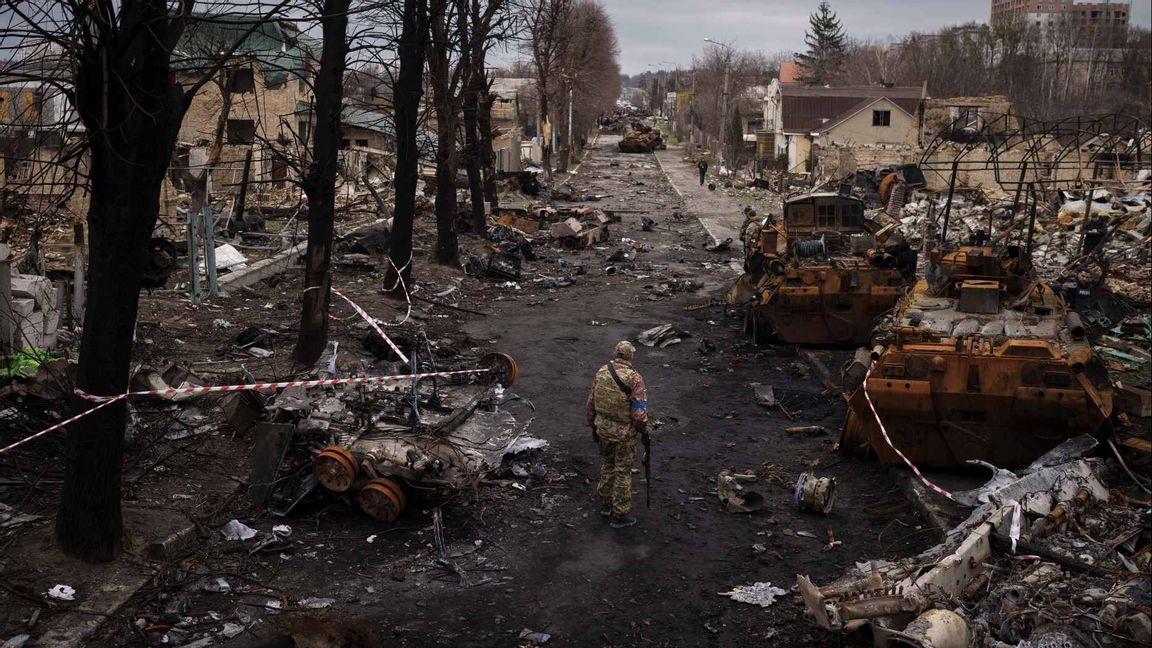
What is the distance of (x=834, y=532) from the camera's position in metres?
8.62

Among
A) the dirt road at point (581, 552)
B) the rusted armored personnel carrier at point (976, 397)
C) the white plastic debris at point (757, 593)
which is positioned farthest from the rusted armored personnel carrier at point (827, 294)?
the white plastic debris at point (757, 593)

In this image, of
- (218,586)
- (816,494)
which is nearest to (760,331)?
(816,494)

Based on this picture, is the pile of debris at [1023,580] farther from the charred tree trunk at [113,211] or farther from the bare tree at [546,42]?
the bare tree at [546,42]

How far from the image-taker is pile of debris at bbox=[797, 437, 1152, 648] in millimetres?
5809

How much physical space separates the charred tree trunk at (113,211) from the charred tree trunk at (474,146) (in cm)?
1794

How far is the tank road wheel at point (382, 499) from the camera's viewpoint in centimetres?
824

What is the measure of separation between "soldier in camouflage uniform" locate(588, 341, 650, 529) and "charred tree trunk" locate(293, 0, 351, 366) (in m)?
4.76

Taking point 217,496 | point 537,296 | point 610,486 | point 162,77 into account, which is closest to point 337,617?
point 217,496

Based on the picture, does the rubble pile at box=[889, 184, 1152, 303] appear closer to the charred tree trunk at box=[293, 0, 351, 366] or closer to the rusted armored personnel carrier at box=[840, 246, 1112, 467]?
the rusted armored personnel carrier at box=[840, 246, 1112, 467]

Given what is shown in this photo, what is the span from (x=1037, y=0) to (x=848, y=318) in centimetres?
919

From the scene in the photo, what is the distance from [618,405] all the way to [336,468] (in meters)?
2.35

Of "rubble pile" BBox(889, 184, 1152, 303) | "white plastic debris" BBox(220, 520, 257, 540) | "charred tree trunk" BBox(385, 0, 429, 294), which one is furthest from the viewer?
"rubble pile" BBox(889, 184, 1152, 303)

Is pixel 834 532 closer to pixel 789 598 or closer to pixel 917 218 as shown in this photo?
pixel 789 598

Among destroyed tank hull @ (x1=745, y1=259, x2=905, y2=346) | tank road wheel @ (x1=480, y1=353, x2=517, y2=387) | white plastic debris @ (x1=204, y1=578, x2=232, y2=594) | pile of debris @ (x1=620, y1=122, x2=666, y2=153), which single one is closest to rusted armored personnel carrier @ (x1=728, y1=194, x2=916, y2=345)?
destroyed tank hull @ (x1=745, y1=259, x2=905, y2=346)
